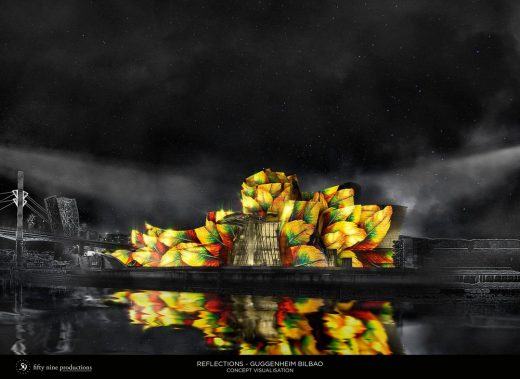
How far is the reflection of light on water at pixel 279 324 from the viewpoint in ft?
40.8

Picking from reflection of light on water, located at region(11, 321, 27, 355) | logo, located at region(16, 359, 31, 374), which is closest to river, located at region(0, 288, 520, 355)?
reflection of light on water, located at region(11, 321, 27, 355)

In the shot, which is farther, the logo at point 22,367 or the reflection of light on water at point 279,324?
the reflection of light on water at point 279,324

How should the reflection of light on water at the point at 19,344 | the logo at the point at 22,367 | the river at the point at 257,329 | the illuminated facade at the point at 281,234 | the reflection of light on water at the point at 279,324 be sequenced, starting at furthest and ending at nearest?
the illuminated facade at the point at 281,234
the reflection of light on water at the point at 279,324
the river at the point at 257,329
the reflection of light on water at the point at 19,344
the logo at the point at 22,367

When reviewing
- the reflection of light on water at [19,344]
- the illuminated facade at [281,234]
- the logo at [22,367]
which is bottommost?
the reflection of light on water at [19,344]

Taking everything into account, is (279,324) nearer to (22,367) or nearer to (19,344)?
(19,344)

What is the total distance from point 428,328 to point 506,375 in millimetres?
6595

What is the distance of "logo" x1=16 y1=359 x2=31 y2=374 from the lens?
31.0 feet

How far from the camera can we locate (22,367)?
374 inches

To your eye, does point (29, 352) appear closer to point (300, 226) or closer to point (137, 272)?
point (137, 272)

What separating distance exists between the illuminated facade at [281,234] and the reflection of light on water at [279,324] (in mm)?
25785

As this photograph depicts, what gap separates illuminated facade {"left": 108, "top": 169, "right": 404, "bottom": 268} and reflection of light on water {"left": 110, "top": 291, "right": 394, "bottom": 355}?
25785mm

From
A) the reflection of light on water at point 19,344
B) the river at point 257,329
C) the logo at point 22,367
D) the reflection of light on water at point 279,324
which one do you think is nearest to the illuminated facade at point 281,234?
the reflection of light on water at point 279,324

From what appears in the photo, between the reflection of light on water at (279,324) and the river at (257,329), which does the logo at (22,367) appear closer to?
the river at (257,329)

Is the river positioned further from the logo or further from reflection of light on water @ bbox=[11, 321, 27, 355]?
the logo
